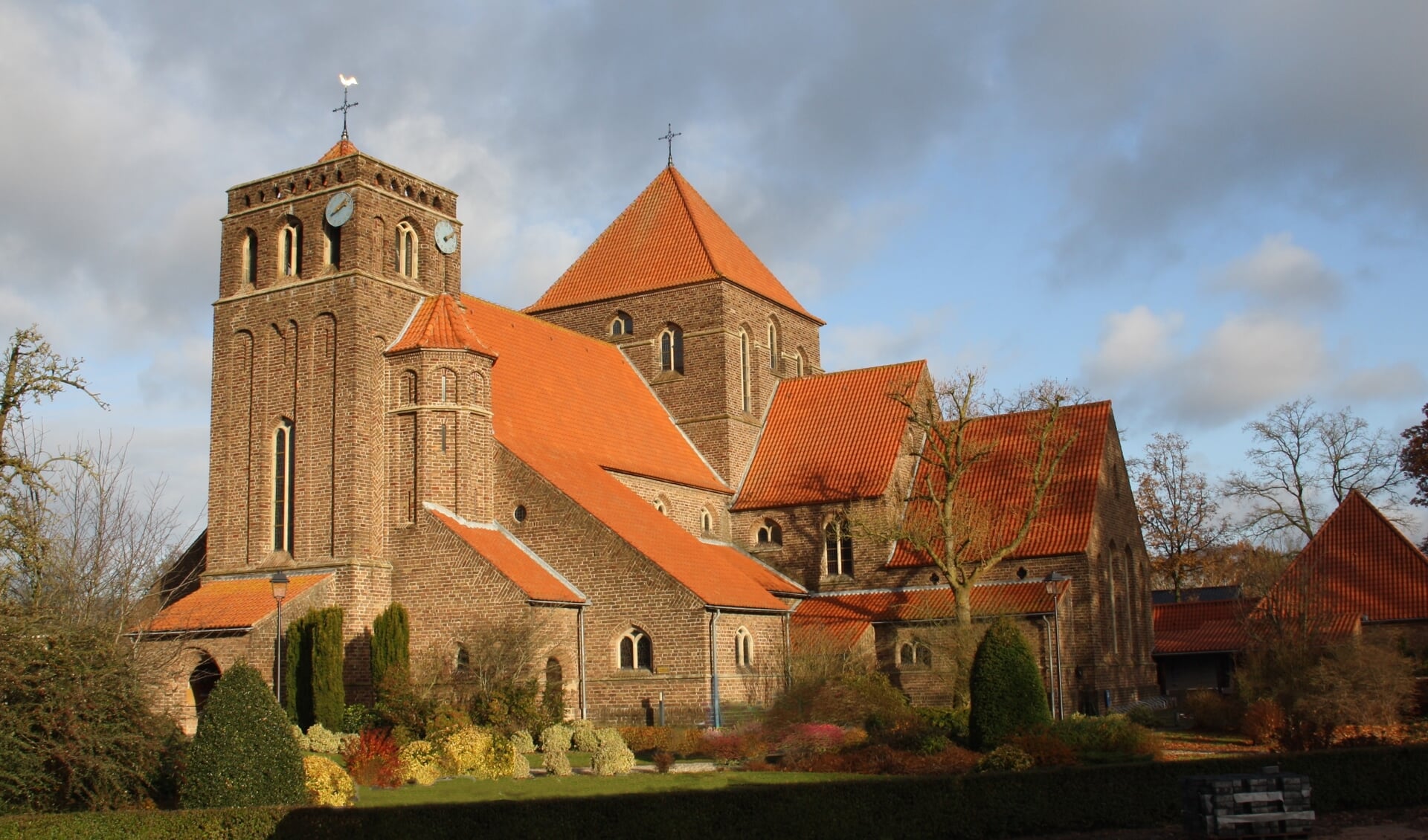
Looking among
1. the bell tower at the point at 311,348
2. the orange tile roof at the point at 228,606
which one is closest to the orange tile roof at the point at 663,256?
the bell tower at the point at 311,348

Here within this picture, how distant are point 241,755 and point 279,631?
36.9ft

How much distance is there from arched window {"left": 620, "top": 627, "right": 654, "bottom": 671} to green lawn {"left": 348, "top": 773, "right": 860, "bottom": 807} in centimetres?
700

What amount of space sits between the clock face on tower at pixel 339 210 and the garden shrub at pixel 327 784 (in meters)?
15.5

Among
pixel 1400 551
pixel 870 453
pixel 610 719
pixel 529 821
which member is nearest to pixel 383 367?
pixel 610 719

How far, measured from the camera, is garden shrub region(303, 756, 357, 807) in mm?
17438

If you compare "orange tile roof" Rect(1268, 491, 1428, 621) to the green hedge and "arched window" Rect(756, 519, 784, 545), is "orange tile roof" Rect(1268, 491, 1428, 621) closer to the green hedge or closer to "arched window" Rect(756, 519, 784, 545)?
"arched window" Rect(756, 519, 784, 545)

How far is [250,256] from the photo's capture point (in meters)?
32.5

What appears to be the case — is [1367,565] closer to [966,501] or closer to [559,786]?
[966,501]

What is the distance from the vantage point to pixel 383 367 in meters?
30.8

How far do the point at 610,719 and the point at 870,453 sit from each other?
41.6ft

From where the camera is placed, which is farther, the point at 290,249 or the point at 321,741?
the point at 290,249

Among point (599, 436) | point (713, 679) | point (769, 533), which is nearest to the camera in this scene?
point (713, 679)

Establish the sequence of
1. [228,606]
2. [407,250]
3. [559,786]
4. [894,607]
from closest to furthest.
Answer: [559,786] < [228,606] < [407,250] < [894,607]

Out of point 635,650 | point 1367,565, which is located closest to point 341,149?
point 635,650
